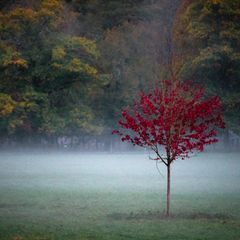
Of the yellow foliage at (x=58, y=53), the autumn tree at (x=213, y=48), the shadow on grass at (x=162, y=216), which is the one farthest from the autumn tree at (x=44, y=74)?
the shadow on grass at (x=162, y=216)

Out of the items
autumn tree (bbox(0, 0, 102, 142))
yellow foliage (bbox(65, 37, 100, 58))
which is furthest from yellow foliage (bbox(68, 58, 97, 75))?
yellow foliage (bbox(65, 37, 100, 58))

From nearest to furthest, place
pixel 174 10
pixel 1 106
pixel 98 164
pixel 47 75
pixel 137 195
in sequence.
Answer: pixel 137 195 → pixel 98 164 → pixel 1 106 → pixel 47 75 → pixel 174 10

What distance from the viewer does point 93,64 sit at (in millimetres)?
60938

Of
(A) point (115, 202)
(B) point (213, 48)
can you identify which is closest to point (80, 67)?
(B) point (213, 48)

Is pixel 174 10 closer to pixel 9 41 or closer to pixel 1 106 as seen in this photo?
pixel 9 41

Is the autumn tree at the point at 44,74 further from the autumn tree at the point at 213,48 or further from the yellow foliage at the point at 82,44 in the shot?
the autumn tree at the point at 213,48

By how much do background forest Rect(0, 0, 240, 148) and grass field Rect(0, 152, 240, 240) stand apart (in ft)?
48.6

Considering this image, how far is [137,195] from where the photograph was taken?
83.4ft

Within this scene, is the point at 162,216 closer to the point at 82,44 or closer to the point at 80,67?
the point at 80,67

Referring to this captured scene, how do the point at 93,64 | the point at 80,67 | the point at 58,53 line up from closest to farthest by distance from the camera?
Answer: the point at 58,53
the point at 80,67
the point at 93,64

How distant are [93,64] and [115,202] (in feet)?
127

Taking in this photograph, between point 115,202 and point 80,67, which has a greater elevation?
point 80,67

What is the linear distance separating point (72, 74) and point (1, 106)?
7.49 meters

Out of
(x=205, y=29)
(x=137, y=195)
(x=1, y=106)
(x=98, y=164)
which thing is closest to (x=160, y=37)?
(x=205, y=29)
